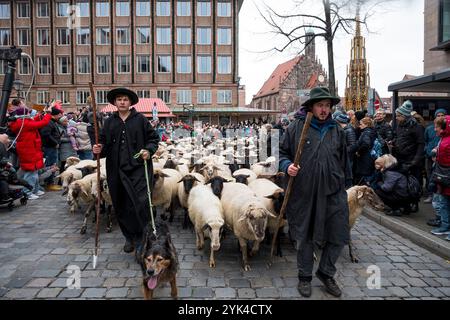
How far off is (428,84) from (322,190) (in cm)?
783

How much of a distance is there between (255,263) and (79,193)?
3833 mm

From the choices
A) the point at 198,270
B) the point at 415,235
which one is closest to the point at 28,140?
the point at 198,270

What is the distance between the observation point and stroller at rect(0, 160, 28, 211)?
810cm

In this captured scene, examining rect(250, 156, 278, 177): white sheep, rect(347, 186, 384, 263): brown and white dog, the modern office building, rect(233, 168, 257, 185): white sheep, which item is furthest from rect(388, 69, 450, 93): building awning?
the modern office building

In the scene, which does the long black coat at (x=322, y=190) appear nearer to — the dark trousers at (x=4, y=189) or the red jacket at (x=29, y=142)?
the dark trousers at (x=4, y=189)

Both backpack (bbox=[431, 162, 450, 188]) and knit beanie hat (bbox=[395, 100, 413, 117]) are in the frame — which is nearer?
backpack (bbox=[431, 162, 450, 188])

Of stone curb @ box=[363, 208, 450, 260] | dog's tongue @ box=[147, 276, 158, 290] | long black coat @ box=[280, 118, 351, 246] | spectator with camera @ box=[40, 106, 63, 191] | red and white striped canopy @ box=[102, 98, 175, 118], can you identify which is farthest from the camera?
red and white striped canopy @ box=[102, 98, 175, 118]

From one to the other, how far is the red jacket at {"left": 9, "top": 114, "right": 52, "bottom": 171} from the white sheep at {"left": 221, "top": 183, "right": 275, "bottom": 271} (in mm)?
5487

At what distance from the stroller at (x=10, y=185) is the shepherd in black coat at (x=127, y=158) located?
392 centimetres

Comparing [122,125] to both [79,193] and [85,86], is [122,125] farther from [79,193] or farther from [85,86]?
[85,86]

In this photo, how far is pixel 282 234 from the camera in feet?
21.6

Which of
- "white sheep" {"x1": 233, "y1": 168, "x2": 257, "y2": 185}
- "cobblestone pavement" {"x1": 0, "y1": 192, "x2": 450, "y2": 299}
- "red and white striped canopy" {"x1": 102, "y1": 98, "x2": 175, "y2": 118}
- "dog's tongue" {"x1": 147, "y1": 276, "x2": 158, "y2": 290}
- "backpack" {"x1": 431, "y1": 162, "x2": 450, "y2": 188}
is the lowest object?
"cobblestone pavement" {"x1": 0, "y1": 192, "x2": 450, "y2": 299}

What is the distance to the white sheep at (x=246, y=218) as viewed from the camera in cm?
507

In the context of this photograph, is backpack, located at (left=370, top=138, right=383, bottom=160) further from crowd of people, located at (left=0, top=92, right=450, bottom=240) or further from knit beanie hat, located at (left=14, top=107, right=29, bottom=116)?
knit beanie hat, located at (left=14, top=107, right=29, bottom=116)
